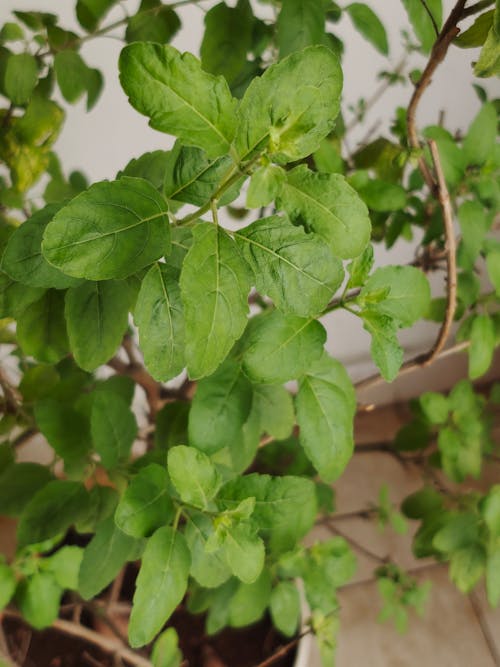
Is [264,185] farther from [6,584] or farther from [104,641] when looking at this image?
[104,641]

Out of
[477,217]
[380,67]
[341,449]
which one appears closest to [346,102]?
[380,67]

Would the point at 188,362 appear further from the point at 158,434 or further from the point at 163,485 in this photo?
the point at 158,434

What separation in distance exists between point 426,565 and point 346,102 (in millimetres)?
1046

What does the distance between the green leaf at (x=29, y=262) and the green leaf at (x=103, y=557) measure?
0.26 metres

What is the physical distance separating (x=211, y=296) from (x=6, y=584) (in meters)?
0.48

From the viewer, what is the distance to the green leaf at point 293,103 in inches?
14.2

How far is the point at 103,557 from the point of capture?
1.90ft

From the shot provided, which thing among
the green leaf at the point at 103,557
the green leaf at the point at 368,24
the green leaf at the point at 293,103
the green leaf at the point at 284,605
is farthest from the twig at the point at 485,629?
the green leaf at the point at 293,103

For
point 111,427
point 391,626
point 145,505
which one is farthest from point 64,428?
point 391,626

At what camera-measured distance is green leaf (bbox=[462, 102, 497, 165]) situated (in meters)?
0.70

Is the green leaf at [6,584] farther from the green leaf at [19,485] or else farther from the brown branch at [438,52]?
the brown branch at [438,52]

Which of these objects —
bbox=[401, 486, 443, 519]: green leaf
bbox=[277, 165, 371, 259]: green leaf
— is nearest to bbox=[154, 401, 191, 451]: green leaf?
bbox=[277, 165, 371, 259]: green leaf

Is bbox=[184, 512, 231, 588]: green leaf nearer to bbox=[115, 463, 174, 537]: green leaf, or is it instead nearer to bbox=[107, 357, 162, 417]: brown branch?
bbox=[115, 463, 174, 537]: green leaf

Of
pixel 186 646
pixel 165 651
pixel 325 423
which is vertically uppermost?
pixel 325 423
